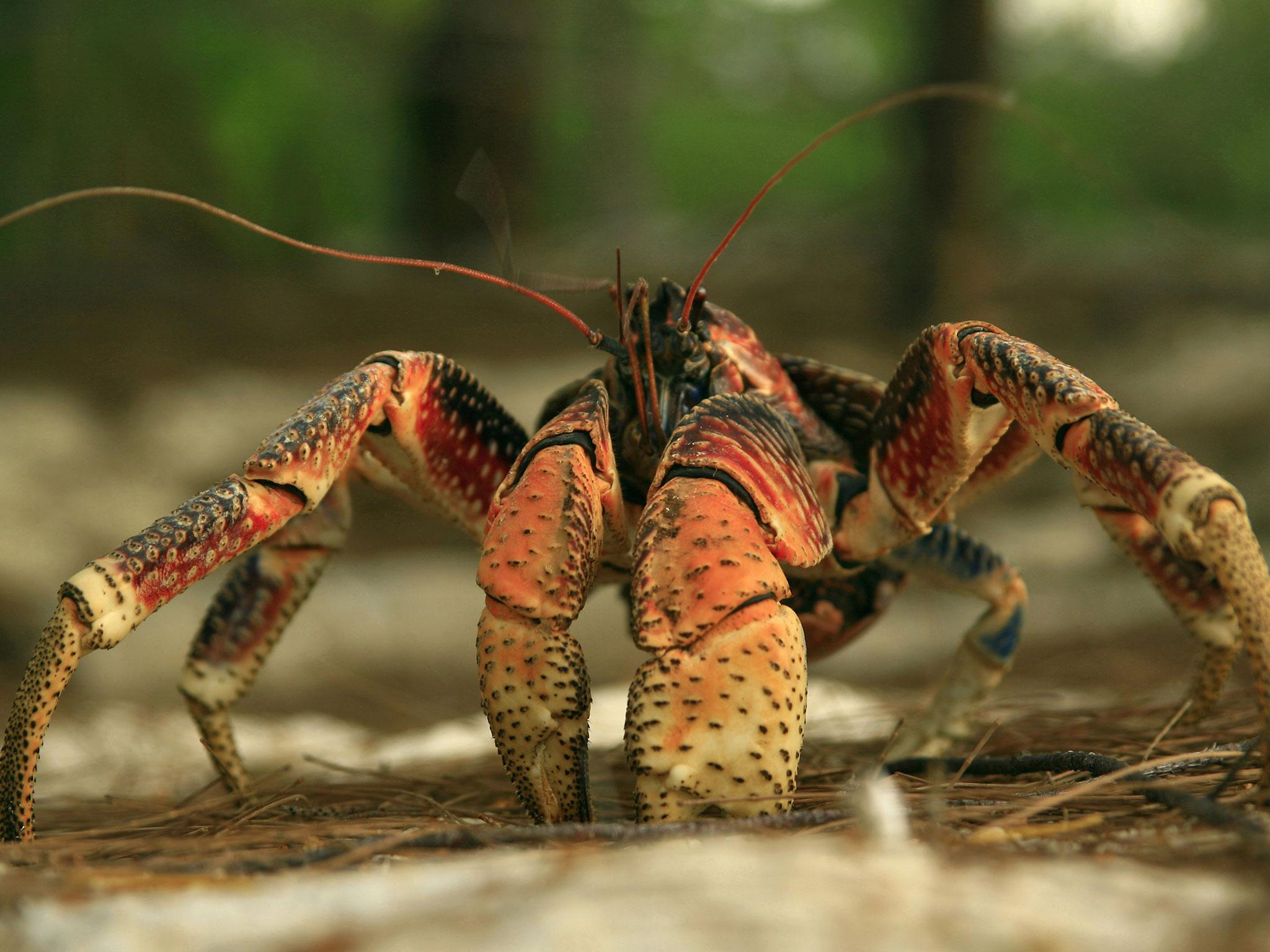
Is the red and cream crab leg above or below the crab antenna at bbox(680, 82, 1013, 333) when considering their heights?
below

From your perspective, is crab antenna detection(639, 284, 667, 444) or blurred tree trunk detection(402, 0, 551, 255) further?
blurred tree trunk detection(402, 0, 551, 255)

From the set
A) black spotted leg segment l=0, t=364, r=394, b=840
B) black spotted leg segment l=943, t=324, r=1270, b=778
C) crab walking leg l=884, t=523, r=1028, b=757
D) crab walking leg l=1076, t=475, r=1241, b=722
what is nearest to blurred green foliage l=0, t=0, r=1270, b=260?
crab walking leg l=884, t=523, r=1028, b=757

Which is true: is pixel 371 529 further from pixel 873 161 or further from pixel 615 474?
pixel 873 161

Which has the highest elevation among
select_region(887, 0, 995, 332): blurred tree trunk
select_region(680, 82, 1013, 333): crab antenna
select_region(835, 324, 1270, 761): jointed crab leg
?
select_region(887, 0, 995, 332): blurred tree trunk

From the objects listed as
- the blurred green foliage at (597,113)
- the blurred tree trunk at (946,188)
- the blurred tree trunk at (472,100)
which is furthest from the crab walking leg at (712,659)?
the blurred tree trunk at (472,100)

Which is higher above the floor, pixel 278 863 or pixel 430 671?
pixel 430 671

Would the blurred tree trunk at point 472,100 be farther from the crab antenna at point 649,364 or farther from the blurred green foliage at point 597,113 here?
the crab antenna at point 649,364

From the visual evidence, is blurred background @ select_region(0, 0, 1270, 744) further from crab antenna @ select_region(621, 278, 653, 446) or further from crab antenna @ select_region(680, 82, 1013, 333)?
crab antenna @ select_region(621, 278, 653, 446)

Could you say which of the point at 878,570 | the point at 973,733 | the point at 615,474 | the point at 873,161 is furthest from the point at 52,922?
the point at 873,161
